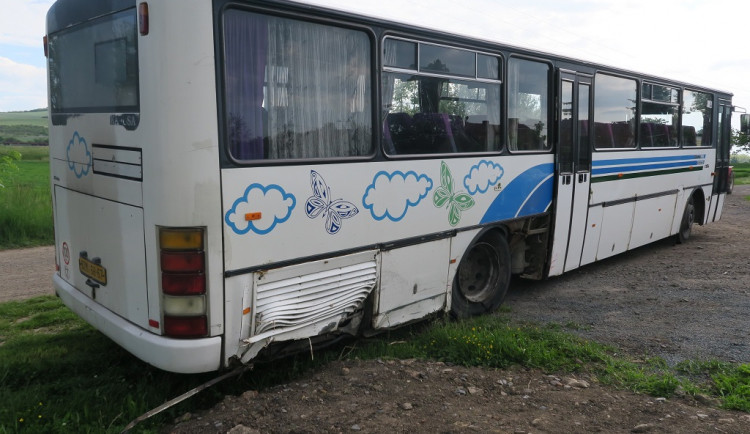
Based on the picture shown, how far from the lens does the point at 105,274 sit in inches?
178

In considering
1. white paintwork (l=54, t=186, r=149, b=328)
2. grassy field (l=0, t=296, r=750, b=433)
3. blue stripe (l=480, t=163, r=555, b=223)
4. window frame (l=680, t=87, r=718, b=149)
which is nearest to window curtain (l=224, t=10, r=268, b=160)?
white paintwork (l=54, t=186, r=149, b=328)

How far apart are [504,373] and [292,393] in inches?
61.1

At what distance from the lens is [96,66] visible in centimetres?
443

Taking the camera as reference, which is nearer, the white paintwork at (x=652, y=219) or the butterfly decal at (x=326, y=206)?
the butterfly decal at (x=326, y=206)

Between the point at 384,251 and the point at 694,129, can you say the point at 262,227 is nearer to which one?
the point at 384,251

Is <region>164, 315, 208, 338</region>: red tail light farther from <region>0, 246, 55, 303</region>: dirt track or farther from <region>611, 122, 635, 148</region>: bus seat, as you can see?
<region>611, 122, 635, 148</region>: bus seat

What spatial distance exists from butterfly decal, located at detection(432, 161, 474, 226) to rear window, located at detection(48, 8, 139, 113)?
261cm

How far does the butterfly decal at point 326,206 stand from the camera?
4414 millimetres

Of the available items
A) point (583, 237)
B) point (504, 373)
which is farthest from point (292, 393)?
point (583, 237)

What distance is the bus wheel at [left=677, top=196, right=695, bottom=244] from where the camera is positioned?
36.1 feet

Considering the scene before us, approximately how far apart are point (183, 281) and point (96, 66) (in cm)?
172

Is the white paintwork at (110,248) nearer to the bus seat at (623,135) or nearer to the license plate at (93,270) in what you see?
the license plate at (93,270)

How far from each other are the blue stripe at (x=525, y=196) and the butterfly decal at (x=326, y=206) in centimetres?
192

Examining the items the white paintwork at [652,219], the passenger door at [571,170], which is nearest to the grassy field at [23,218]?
the passenger door at [571,170]
